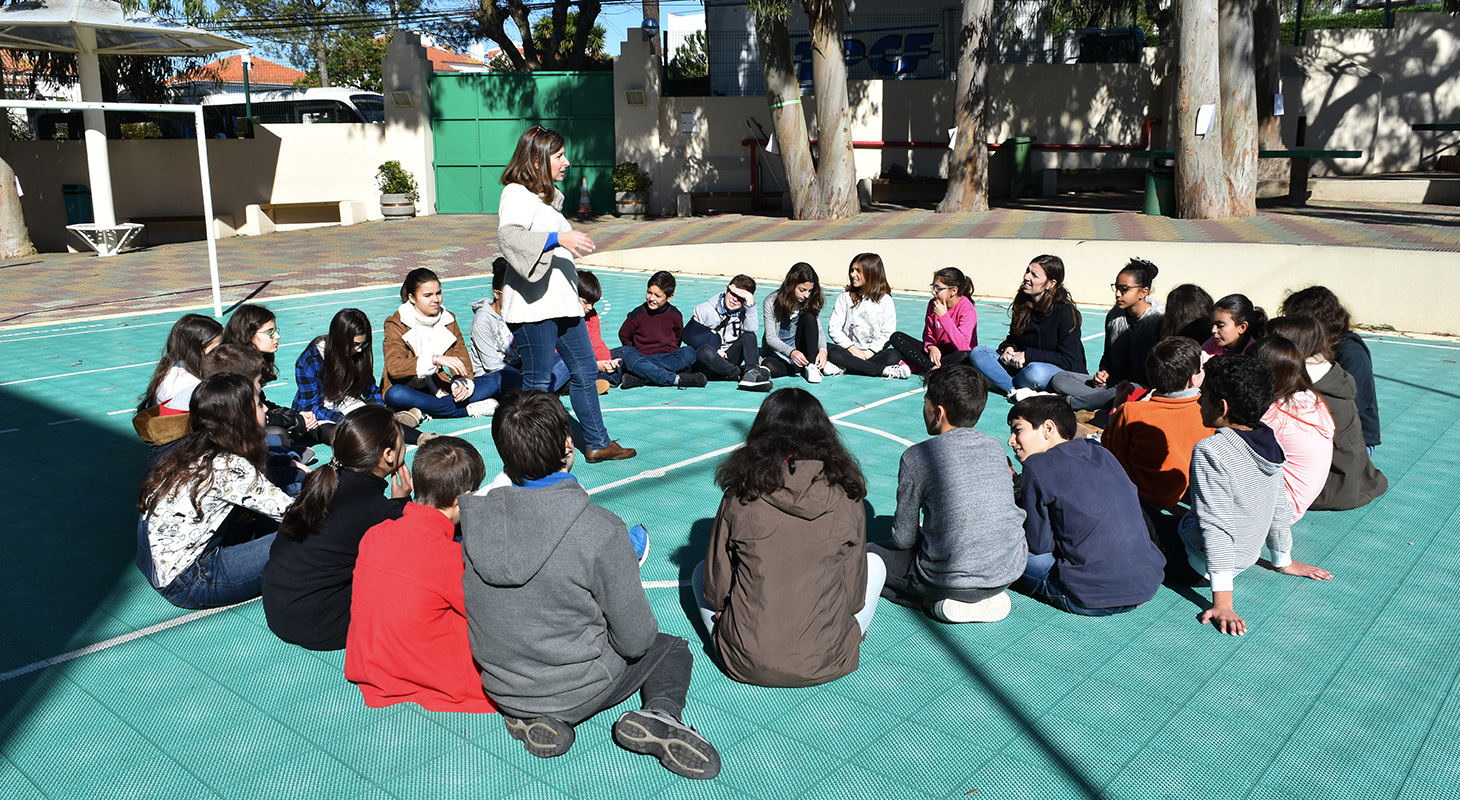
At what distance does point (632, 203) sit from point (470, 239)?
380cm

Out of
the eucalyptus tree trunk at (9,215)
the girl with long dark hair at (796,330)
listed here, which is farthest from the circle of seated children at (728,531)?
the eucalyptus tree trunk at (9,215)

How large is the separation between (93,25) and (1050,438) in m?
17.7

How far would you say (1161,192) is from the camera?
1580 centimetres

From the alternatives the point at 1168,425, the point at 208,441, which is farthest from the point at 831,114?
the point at 208,441

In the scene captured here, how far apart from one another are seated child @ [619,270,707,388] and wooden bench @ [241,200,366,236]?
15.8 metres

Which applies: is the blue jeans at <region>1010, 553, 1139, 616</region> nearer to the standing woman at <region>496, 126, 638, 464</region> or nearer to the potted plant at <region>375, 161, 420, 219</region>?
the standing woman at <region>496, 126, 638, 464</region>

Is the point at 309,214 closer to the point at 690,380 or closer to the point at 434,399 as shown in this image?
the point at 690,380

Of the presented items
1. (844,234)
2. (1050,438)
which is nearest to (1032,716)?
(1050,438)

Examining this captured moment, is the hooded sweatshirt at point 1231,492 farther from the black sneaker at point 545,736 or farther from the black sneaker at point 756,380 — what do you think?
the black sneaker at point 756,380

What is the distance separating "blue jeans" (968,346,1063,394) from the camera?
23.5ft

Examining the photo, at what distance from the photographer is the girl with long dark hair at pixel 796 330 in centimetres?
784

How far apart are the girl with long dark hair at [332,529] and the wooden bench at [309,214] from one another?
19705mm

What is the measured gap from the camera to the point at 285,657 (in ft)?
11.9

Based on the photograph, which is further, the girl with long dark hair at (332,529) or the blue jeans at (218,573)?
the blue jeans at (218,573)
